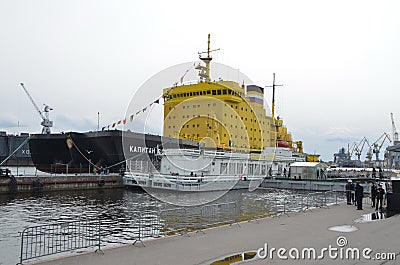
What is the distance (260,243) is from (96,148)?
31829mm

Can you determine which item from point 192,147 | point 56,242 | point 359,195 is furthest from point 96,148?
point 359,195

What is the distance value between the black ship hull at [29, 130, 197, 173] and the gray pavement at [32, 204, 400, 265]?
26840 mm

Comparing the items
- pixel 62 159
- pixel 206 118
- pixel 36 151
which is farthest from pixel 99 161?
pixel 206 118

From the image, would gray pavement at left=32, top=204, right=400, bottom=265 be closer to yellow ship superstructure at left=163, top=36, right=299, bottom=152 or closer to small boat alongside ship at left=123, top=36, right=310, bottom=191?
small boat alongside ship at left=123, top=36, right=310, bottom=191

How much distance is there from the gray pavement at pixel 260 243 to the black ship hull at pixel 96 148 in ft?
88.1

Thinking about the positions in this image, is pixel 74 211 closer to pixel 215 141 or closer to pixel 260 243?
pixel 260 243

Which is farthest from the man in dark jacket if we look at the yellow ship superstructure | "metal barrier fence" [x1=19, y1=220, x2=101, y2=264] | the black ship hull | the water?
the black ship hull

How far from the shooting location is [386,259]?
779 cm

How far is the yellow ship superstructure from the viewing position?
141 ft

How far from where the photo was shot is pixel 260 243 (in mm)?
9344

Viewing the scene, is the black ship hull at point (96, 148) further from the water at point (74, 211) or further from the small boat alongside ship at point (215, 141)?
the water at point (74, 211)

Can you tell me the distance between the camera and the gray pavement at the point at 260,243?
761 cm

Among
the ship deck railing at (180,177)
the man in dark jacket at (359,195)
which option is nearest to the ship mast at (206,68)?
the ship deck railing at (180,177)

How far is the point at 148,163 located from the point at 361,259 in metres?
30.0
